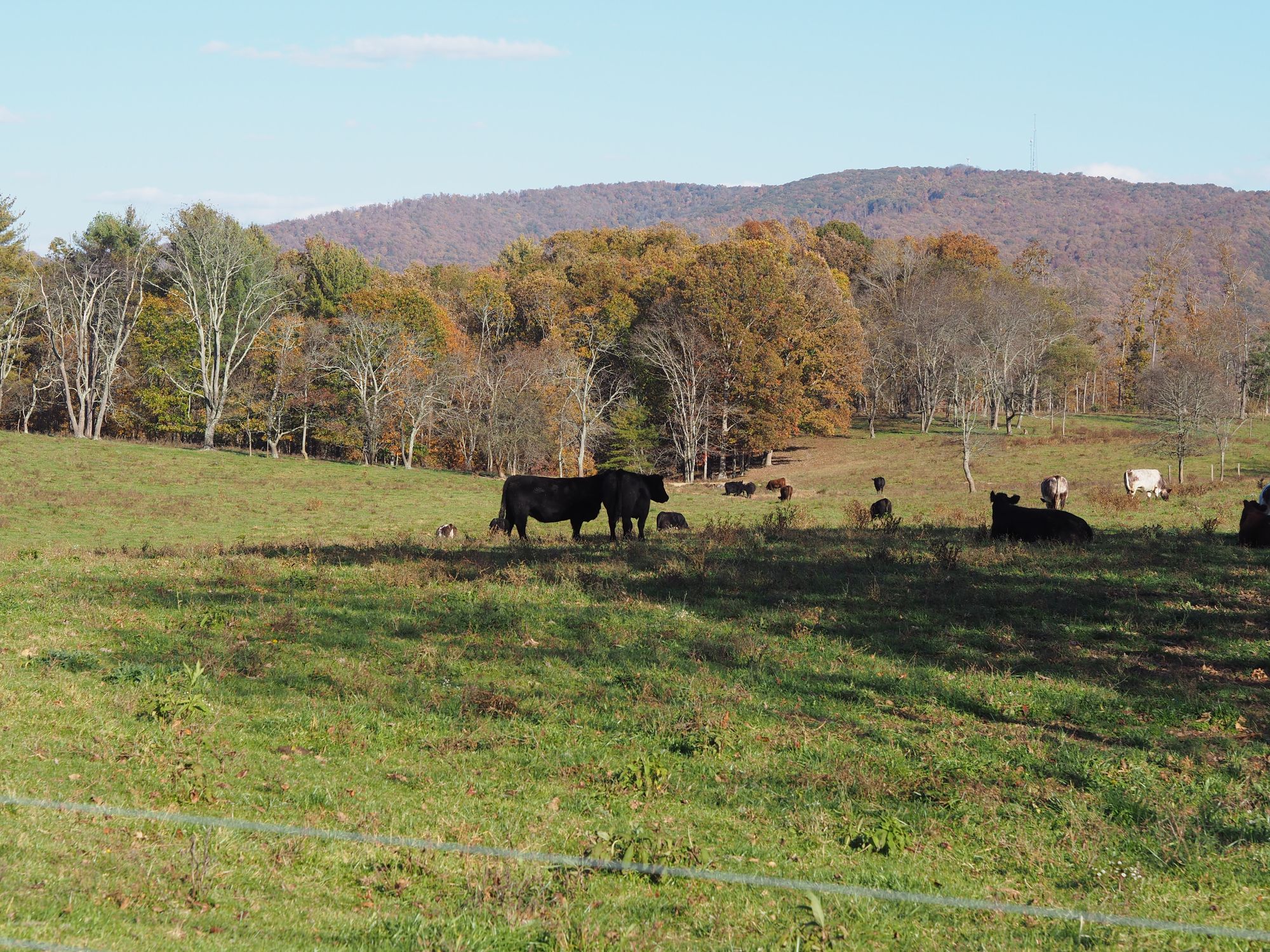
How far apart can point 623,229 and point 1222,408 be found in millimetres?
62370

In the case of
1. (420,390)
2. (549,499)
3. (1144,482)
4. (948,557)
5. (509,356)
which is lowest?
(948,557)

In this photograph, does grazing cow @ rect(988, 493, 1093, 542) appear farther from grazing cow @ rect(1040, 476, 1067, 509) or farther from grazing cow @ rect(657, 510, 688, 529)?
grazing cow @ rect(1040, 476, 1067, 509)

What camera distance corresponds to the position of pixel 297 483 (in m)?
51.2

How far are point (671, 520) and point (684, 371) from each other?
35521 mm

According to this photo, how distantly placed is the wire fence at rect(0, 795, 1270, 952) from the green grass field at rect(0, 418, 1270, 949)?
0.11 meters

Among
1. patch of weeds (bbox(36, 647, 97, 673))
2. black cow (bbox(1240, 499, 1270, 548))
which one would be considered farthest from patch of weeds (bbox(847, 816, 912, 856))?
black cow (bbox(1240, 499, 1270, 548))

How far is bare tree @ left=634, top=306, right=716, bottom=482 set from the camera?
6650cm

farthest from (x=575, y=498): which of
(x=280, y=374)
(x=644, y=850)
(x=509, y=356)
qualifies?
(x=280, y=374)

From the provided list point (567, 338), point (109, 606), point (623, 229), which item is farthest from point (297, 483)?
point (623, 229)

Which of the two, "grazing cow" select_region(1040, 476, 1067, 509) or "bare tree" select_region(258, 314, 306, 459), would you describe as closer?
"grazing cow" select_region(1040, 476, 1067, 509)

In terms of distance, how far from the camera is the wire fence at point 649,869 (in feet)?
20.1

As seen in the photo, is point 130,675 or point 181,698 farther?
point 130,675

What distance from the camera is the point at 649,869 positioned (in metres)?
6.54

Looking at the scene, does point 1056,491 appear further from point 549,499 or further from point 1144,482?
point 549,499
